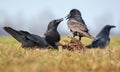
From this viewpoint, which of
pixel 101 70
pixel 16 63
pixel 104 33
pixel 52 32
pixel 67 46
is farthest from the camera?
pixel 104 33

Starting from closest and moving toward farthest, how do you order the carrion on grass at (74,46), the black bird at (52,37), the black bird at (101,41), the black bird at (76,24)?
the carrion on grass at (74,46) < the black bird at (52,37) < the black bird at (76,24) < the black bird at (101,41)

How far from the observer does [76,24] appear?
14.6 meters

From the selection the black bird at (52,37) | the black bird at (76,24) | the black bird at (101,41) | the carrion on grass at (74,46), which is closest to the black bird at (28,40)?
the black bird at (52,37)

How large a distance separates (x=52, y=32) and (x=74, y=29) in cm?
234

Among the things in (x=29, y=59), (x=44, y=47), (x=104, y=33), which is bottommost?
(x=104, y=33)

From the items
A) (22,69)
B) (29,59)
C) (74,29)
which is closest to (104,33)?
(74,29)

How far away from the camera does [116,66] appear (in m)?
6.74

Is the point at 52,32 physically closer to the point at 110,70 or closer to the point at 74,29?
the point at 74,29

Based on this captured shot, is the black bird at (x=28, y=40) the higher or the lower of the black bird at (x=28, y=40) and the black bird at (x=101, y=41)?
the higher

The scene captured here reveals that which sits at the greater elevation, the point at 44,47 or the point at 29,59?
the point at 29,59

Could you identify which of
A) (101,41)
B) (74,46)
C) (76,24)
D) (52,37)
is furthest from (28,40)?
(101,41)

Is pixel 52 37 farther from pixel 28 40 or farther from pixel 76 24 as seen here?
pixel 76 24

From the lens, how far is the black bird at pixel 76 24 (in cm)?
1452

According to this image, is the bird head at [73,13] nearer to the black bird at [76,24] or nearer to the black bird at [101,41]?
the black bird at [76,24]
